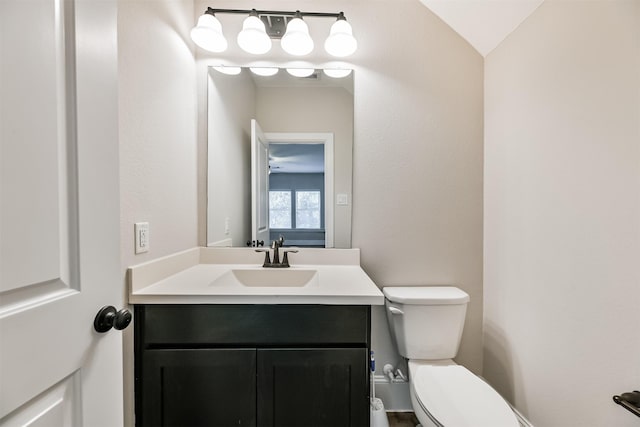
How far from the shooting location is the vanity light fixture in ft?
4.45

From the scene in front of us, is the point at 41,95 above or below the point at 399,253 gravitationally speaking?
above

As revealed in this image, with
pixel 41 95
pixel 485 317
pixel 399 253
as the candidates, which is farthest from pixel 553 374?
pixel 41 95

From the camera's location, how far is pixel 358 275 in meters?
1.29

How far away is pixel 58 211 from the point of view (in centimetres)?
52

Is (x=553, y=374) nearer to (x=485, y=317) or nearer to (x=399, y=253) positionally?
(x=485, y=317)

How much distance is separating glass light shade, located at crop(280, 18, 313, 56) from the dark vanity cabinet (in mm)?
1258

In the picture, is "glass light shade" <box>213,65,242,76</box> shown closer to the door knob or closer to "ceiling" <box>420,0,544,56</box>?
"ceiling" <box>420,0,544,56</box>

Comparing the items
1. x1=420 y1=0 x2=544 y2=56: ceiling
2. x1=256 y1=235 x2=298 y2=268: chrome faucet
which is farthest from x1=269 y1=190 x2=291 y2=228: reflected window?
x1=420 y1=0 x2=544 y2=56: ceiling

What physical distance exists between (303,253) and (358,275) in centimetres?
37

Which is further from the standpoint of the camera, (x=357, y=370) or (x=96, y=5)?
(x=357, y=370)

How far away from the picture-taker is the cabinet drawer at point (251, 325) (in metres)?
0.95

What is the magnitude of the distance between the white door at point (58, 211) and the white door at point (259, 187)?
0.90m

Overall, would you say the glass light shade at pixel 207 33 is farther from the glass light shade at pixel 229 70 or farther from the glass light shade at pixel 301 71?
the glass light shade at pixel 301 71

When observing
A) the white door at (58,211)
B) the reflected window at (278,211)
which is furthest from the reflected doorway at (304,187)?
the white door at (58,211)
